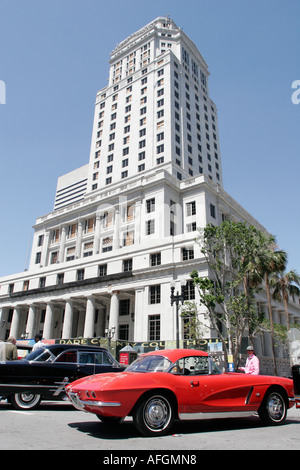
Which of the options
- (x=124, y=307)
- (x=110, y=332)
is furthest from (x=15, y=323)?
(x=110, y=332)

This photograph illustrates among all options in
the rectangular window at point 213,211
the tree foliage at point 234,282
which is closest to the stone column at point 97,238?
the rectangular window at point 213,211

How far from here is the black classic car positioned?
8594mm

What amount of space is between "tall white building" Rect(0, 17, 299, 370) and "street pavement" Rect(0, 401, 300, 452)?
82.6ft

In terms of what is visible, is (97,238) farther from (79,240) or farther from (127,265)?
(127,265)

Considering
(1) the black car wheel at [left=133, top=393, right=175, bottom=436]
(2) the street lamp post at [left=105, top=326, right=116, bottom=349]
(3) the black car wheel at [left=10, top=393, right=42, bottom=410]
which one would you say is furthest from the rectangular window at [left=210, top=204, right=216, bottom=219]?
(1) the black car wheel at [left=133, top=393, right=175, bottom=436]

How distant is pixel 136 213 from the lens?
149ft

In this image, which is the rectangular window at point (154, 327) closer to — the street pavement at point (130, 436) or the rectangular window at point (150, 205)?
the rectangular window at point (150, 205)

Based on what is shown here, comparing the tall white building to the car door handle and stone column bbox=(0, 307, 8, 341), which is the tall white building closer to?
stone column bbox=(0, 307, 8, 341)

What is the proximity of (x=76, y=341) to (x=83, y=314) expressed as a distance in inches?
492

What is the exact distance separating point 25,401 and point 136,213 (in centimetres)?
3736

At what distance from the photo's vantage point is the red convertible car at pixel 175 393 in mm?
5539
